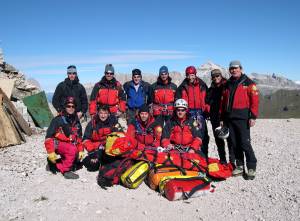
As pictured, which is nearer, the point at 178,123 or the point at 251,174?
the point at 251,174

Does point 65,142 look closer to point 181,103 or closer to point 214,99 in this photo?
point 181,103

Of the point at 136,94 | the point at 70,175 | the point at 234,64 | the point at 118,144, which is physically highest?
the point at 234,64

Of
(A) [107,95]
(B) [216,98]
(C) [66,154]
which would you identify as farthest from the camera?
(A) [107,95]

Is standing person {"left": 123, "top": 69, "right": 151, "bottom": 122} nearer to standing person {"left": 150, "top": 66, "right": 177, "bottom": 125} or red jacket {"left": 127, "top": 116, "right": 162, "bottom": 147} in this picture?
standing person {"left": 150, "top": 66, "right": 177, "bottom": 125}

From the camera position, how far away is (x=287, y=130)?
14508mm

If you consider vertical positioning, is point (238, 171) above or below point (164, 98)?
below

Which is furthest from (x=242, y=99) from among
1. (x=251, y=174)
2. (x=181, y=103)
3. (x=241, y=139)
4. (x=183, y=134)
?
(x=251, y=174)

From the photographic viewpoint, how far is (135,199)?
256 inches

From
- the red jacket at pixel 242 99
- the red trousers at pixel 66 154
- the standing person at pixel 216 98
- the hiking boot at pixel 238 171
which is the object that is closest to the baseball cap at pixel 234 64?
the red jacket at pixel 242 99

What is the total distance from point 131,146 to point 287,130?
31.2 ft

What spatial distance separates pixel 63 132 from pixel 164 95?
2967 millimetres

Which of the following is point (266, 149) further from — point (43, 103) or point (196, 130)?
point (43, 103)

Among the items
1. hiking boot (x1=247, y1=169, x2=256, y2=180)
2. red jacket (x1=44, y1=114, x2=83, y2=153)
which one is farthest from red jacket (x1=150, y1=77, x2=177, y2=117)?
hiking boot (x1=247, y1=169, x2=256, y2=180)

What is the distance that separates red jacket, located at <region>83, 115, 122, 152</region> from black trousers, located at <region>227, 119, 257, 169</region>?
292 cm
